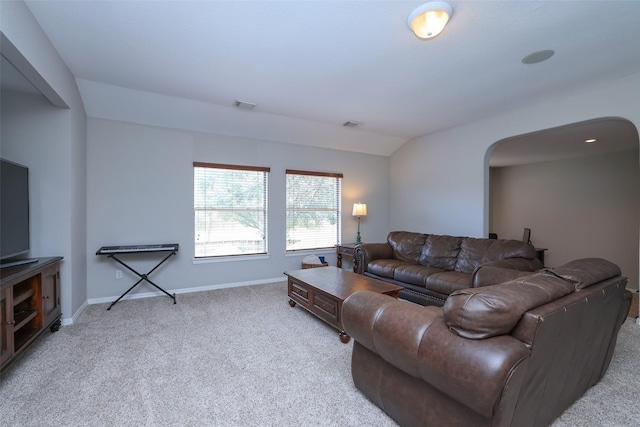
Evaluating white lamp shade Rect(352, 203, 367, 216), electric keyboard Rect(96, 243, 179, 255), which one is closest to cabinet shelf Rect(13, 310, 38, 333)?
electric keyboard Rect(96, 243, 179, 255)

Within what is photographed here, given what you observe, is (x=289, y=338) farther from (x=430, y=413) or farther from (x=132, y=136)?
(x=132, y=136)

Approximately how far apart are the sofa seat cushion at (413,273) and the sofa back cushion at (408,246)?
Result: 0.43 meters

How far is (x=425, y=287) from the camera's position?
3.52 meters

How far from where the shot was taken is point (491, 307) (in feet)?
3.81

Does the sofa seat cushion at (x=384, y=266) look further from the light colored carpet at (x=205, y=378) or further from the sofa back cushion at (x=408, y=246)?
the light colored carpet at (x=205, y=378)

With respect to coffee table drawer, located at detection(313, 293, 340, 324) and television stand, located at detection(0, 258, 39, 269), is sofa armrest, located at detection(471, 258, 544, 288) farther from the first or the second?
television stand, located at detection(0, 258, 39, 269)

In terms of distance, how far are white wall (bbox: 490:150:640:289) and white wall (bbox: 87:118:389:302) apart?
559 cm

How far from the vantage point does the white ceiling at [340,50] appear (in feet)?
Result: 6.75

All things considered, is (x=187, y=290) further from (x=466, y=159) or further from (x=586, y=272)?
(x=466, y=159)

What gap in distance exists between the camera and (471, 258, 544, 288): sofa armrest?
109 inches

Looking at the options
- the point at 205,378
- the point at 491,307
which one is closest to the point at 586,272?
the point at 491,307

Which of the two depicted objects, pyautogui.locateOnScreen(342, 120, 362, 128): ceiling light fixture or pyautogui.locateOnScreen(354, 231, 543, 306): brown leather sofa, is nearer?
pyautogui.locateOnScreen(354, 231, 543, 306): brown leather sofa

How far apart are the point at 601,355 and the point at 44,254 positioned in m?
4.78

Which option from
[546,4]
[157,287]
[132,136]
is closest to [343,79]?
[546,4]
